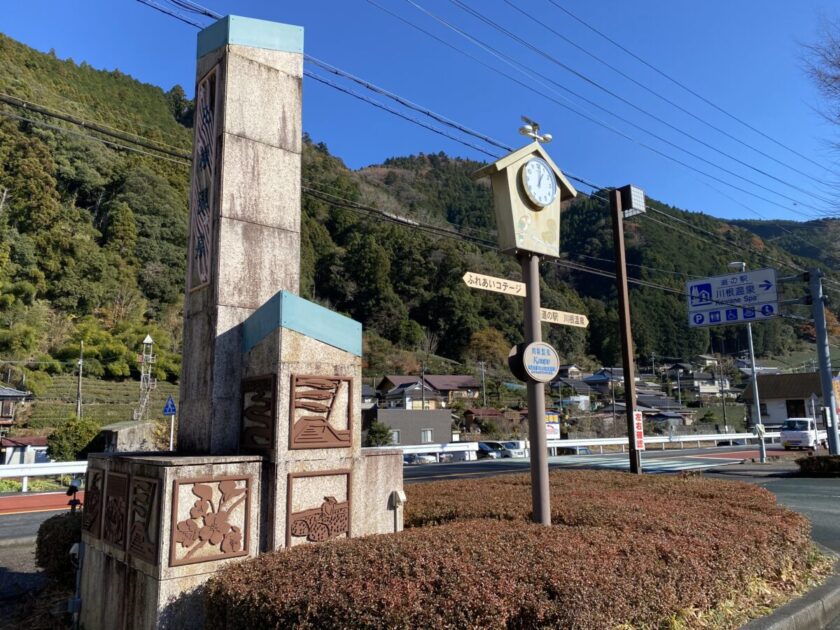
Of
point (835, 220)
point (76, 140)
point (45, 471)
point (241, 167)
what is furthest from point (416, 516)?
point (76, 140)

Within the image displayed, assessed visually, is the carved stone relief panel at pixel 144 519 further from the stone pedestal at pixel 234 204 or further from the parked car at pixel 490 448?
the parked car at pixel 490 448

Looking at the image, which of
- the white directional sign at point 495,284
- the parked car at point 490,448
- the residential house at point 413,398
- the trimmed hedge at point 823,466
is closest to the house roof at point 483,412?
the residential house at point 413,398

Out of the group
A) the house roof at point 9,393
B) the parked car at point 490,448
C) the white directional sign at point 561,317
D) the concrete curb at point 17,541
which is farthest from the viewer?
the house roof at point 9,393

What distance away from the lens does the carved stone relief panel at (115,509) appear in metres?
4.80

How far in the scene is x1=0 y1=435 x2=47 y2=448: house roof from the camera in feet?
104

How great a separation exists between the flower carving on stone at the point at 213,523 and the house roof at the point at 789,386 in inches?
2482

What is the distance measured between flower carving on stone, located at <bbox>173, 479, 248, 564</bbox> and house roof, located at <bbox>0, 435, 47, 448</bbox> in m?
32.8

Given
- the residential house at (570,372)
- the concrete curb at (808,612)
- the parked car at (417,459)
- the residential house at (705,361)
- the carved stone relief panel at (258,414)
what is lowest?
the parked car at (417,459)

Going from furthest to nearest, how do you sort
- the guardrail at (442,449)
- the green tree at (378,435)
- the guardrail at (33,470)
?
1. the green tree at (378,435)
2. the guardrail at (442,449)
3. the guardrail at (33,470)

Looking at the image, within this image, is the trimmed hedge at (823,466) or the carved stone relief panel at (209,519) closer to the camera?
the carved stone relief panel at (209,519)

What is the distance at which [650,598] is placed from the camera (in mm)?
3914

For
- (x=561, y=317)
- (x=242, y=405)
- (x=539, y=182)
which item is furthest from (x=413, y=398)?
(x=242, y=405)

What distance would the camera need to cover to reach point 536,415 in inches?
240

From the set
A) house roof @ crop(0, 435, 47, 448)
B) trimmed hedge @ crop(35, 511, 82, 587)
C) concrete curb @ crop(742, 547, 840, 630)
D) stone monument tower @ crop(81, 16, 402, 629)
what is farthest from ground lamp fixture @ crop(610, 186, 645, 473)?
house roof @ crop(0, 435, 47, 448)
